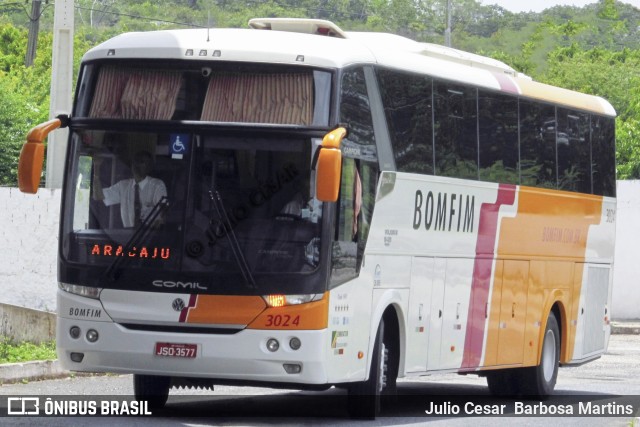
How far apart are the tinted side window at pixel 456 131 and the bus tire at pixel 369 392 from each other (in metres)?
2.23

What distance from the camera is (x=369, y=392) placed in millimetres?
12805

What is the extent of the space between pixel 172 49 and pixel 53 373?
5257 millimetres

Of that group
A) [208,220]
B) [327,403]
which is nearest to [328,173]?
[208,220]

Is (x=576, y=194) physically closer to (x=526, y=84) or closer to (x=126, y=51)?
(x=526, y=84)

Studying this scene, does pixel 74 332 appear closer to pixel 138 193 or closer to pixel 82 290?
pixel 82 290

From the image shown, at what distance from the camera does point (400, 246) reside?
13.4m

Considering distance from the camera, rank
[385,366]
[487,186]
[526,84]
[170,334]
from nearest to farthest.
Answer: [170,334], [385,366], [487,186], [526,84]

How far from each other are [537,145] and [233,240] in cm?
626

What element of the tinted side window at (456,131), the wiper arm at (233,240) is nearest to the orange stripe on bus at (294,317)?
the wiper arm at (233,240)

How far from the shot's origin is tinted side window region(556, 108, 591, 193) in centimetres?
1764

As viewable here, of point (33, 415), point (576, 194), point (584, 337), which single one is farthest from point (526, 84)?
point (33, 415)

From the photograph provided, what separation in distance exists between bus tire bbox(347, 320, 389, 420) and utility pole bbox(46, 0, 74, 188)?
942cm

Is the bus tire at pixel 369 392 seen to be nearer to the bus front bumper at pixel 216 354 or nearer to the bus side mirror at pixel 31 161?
the bus front bumper at pixel 216 354

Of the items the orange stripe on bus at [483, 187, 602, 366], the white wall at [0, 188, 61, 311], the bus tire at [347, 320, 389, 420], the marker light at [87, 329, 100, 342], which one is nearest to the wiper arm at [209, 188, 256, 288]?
the marker light at [87, 329, 100, 342]
